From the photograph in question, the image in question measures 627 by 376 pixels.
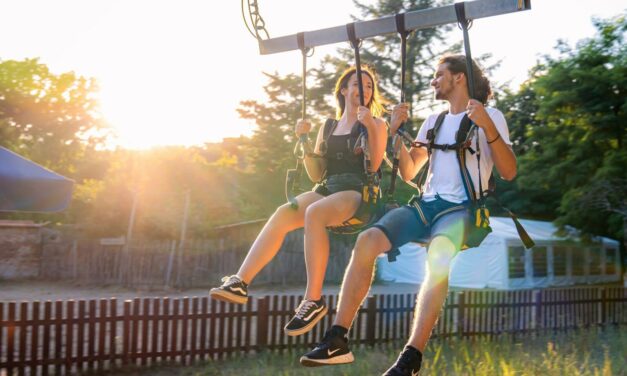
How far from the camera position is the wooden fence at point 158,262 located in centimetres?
2183

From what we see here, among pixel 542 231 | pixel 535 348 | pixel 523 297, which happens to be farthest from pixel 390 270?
pixel 535 348

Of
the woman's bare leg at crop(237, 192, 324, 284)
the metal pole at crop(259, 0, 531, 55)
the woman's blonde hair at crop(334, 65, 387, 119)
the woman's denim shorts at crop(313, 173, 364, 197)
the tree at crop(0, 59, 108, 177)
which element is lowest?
the woman's bare leg at crop(237, 192, 324, 284)

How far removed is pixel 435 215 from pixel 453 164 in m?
0.27

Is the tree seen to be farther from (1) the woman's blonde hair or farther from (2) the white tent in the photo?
(1) the woman's blonde hair

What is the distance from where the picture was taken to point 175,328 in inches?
412

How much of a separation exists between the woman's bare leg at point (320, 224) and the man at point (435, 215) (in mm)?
251

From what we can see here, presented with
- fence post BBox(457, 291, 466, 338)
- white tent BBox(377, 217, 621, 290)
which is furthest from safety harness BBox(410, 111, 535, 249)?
white tent BBox(377, 217, 621, 290)

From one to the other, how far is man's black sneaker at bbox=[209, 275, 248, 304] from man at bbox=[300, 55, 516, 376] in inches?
20.5

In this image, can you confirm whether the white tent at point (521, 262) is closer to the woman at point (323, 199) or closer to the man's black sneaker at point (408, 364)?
the woman at point (323, 199)

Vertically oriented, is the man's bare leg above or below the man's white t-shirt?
below

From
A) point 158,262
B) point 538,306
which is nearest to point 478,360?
Answer: point 538,306

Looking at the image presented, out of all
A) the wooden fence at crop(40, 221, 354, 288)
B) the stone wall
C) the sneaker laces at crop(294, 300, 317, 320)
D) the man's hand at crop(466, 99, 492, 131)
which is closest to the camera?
the man's hand at crop(466, 99, 492, 131)

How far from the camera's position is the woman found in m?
3.49

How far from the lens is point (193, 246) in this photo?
22.2 m
